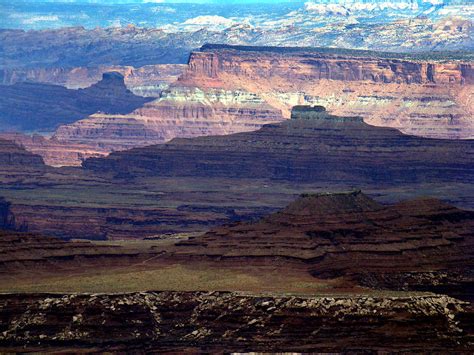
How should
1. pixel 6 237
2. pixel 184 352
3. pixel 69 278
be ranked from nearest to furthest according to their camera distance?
pixel 184 352
pixel 69 278
pixel 6 237

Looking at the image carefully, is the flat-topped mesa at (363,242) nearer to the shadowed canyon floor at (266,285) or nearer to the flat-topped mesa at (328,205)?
the flat-topped mesa at (328,205)

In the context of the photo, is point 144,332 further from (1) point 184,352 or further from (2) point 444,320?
(2) point 444,320

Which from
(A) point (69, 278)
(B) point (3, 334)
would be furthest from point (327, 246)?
(B) point (3, 334)

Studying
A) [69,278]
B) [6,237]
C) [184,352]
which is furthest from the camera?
[6,237]

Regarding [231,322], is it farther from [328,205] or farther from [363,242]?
[328,205]

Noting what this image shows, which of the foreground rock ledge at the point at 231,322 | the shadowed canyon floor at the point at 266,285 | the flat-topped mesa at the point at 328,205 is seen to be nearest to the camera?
the foreground rock ledge at the point at 231,322

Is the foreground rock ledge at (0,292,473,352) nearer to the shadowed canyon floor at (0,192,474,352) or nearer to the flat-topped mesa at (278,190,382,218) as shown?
the shadowed canyon floor at (0,192,474,352)

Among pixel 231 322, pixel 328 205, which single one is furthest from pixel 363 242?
pixel 231 322

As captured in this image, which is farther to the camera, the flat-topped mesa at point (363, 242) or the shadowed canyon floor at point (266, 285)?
the flat-topped mesa at point (363, 242)

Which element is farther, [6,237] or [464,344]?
[6,237]

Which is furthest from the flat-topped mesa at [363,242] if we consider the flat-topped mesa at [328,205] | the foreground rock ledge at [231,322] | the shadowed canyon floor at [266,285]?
the foreground rock ledge at [231,322]
